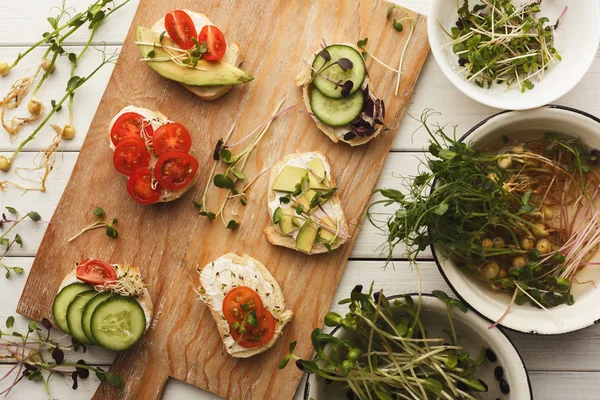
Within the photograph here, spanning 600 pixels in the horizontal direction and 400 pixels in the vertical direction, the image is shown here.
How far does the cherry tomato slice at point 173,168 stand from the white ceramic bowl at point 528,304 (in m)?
1.23

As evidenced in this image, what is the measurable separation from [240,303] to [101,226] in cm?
85

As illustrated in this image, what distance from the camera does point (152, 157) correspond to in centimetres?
279

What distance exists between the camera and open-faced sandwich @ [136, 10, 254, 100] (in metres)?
2.74

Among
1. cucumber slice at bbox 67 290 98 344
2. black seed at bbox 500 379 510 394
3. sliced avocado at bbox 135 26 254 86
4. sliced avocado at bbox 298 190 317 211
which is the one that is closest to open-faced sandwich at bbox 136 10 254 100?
sliced avocado at bbox 135 26 254 86

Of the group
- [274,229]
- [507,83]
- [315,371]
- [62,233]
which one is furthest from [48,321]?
[507,83]

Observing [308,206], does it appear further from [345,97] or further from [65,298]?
[65,298]

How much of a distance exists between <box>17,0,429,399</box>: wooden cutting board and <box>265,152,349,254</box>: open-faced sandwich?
0.26ft

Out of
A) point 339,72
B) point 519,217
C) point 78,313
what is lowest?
point 78,313

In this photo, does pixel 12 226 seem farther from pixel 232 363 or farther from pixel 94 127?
pixel 232 363

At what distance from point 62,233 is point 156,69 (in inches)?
38.1

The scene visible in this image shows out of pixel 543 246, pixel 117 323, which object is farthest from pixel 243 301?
pixel 543 246

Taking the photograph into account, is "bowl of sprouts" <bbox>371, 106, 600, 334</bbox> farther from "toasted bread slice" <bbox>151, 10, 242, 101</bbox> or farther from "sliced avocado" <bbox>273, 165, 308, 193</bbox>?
"toasted bread slice" <bbox>151, 10, 242, 101</bbox>

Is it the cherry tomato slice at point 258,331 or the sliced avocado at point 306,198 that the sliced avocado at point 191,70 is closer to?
the sliced avocado at point 306,198

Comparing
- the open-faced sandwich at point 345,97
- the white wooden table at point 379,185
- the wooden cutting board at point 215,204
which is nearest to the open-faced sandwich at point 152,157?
the wooden cutting board at point 215,204
